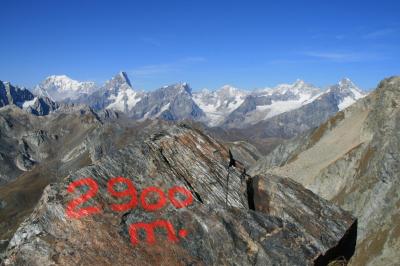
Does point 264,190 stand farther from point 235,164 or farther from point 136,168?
point 136,168

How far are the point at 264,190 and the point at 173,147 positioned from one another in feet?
21.8

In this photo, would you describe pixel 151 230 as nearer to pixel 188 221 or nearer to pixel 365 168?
pixel 188 221

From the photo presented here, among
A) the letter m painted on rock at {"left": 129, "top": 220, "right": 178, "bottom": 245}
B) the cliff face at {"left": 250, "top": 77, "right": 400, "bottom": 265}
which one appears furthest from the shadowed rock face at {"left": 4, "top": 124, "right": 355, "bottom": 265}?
the cliff face at {"left": 250, "top": 77, "right": 400, "bottom": 265}

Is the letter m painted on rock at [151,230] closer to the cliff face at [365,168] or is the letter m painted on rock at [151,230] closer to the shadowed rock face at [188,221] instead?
the shadowed rock face at [188,221]

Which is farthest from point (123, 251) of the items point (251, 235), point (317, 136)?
point (317, 136)

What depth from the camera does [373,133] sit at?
10012cm

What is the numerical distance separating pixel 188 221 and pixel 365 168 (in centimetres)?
7176

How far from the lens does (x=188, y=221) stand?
83.2ft

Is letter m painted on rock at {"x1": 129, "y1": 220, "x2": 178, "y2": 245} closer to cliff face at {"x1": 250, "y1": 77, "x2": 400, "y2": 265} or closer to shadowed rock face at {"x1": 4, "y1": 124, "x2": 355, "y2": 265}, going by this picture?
shadowed rock face at {"x1": 4, "y1": 124, "x2": 355, "y2": 265}

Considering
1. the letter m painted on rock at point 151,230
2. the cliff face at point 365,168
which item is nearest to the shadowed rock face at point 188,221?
the letter m painted on rock at point 151,230

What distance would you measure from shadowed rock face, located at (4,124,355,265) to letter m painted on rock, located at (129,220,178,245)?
10cm

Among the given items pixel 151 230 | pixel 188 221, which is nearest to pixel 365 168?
pixel 188 221

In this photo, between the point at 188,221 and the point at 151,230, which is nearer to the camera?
the point at 151,230

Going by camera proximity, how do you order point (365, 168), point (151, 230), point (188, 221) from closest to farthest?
1. point (151, 230)
2. point (188, 221)
3. point (365, 168)
